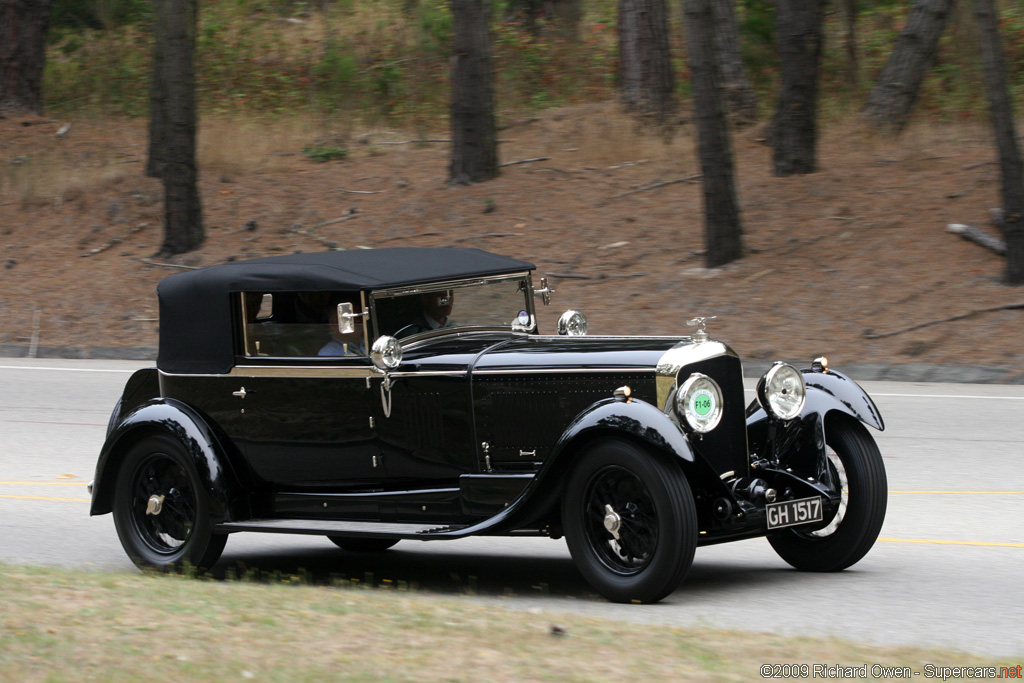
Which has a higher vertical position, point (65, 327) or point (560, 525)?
point (65, 327)

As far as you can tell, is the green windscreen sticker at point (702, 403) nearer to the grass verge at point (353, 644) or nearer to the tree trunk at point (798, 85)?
the grass verge at point (353, 644)

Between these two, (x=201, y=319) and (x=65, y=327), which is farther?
(x=65, y=327)

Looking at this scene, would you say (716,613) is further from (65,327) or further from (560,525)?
(65,327)

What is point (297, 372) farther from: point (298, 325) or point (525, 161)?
point (525, 161)

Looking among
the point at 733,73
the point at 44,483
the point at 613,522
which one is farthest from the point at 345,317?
the point at 733,73

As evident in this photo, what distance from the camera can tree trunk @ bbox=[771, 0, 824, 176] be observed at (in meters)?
19.0

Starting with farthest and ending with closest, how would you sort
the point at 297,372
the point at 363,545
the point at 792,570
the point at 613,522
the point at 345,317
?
the point at 363,545 < the point at 297,372 < the point at 792,570 < the point at 345,317 < the point at 613,522

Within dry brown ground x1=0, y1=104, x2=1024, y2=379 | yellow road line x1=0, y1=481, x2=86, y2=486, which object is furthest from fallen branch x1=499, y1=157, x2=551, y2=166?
yellow road line x1=0, y1=481, x2=86, y2=486

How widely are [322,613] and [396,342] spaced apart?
1877 mm

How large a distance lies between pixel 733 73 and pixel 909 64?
314 cm

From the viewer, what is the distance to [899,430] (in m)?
11.2

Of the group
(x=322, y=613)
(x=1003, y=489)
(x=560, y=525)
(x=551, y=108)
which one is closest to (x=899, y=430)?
(x=1003, y=489)

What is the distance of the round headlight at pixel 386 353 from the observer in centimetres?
672

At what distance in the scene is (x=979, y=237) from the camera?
659 inches
